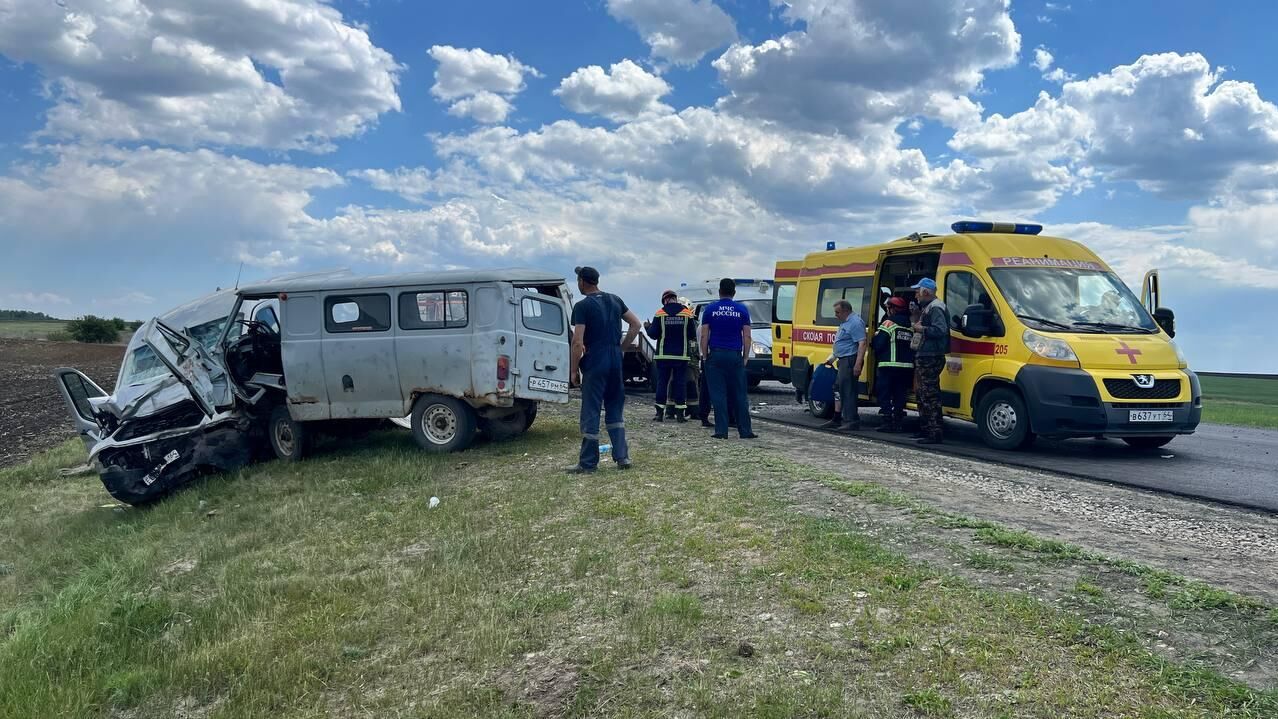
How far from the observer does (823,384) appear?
43.4 feet

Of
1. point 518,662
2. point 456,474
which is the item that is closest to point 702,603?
point 518,662

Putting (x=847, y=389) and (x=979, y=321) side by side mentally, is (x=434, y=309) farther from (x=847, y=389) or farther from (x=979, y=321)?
(x=979, y=321)

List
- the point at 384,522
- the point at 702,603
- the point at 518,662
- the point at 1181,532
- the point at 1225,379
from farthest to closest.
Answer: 1. the point at 1225,379
2. the point at 384,522
3. the point at 1181,532
4. the point at 702,603
5. the point at 518,662

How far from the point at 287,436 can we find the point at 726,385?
570cm

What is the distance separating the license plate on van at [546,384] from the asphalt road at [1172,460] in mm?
3935

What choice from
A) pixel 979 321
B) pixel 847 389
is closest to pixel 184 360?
pixel 847 389

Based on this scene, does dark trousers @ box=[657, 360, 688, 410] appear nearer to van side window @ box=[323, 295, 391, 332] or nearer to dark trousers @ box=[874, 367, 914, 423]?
dark trousers @ box=[874, 367, 914, 423]

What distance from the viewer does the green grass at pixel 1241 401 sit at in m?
16.1

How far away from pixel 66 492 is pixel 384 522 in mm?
7295

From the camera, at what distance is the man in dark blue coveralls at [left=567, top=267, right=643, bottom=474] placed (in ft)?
27.8

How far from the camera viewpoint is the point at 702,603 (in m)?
4.78

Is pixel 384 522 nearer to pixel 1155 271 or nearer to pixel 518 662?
pixel 518 662

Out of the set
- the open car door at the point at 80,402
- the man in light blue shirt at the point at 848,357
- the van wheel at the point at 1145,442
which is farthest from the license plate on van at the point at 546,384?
the van wheel at the point at 1145,442

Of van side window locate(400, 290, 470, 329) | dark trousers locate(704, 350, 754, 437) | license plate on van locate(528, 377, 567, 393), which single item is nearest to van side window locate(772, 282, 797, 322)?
dark trousers locate(704, 350, 754, 437)
